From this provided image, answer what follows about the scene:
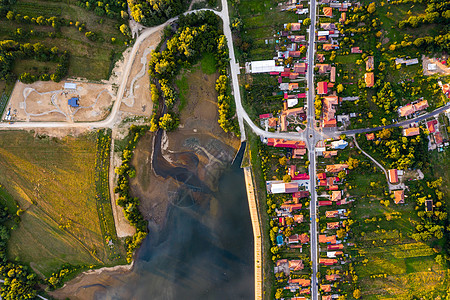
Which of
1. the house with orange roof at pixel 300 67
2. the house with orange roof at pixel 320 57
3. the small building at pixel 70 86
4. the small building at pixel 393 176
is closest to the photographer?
the small building at pixel 393 176

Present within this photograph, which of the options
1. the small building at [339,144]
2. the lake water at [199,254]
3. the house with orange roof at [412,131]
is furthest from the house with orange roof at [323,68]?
the lake water at [199,254]

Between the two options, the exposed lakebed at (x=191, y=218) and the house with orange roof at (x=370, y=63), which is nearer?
the house with orange roof at (x=370, y=63)

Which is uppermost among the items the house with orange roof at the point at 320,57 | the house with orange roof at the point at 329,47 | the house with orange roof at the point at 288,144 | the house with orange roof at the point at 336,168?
the house with orange roof at the point at 329,47

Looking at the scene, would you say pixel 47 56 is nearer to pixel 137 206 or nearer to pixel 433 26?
pixel 137 206

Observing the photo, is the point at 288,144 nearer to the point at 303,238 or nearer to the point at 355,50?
the point at 303,238

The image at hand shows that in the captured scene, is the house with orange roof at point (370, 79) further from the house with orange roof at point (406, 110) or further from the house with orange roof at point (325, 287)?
the house with orange roof at point (325, 287)

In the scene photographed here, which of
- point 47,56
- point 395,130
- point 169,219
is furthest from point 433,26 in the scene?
point 47,56

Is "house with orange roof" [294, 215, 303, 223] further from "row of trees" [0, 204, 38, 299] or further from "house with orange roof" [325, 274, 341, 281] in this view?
"row of trees" [0, 204, 38, 299]
